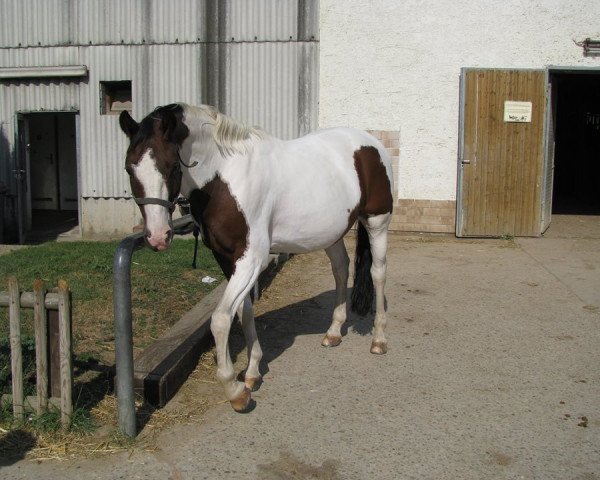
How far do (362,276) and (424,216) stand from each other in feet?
18.5

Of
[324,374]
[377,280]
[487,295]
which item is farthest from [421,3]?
[324,374]

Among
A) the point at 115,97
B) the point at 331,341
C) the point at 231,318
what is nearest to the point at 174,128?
the point at 231,318

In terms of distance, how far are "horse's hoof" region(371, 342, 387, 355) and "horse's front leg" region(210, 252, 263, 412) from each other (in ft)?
4.75

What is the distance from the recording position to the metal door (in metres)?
11.0

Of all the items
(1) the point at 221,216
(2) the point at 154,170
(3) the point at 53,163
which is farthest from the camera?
(3) the point at 53,163

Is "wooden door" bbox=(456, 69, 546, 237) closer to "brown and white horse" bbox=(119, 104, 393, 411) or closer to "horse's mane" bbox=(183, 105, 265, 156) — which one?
"brown and white horse" bbox=(119, 104, 393, 411)

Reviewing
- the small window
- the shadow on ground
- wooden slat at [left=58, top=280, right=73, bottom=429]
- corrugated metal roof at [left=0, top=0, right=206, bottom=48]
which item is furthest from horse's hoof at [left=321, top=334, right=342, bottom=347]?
the small window

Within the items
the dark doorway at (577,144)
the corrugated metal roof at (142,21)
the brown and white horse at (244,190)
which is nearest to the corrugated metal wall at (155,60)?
the corrugated metal roof at (142,21)

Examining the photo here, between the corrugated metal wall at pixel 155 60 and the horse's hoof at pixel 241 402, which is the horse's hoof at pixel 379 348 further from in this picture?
the corrugated metal wall at pixel 155 60

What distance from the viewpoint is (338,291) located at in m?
5.18

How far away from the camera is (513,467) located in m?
3.08

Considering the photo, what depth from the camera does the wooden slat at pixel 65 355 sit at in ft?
10.8

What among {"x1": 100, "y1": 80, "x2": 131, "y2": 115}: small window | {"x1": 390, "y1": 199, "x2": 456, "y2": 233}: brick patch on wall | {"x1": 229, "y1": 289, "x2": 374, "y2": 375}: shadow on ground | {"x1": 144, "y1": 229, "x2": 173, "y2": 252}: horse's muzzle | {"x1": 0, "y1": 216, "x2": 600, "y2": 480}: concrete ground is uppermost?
{"x1": 100, "y1": 80, "x2": 131, "y2": 115}: small window

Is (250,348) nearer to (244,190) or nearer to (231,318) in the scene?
(231,318)
